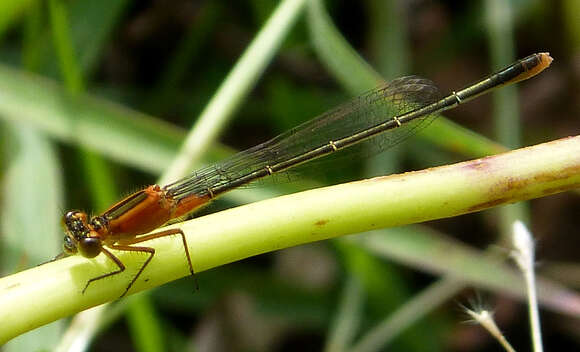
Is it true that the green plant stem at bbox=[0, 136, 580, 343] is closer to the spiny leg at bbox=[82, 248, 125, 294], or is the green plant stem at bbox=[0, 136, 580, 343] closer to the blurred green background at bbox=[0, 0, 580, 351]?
the spiny leg at bbox=[82, 248, 125, 294]

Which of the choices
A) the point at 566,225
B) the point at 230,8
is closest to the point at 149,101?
the point at 230,8

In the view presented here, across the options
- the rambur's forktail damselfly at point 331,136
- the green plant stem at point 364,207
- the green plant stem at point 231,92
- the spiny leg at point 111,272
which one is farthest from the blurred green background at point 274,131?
the green plant stem at point 364,207

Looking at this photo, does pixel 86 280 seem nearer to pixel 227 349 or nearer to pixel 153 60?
pixel 227 349

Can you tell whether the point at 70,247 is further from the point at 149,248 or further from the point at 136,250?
the point at 149,248

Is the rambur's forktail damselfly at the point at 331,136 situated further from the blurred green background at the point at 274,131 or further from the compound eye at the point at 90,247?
the compound eye at the point at 90,247

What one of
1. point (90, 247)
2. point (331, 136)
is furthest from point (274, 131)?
point (90, 247)

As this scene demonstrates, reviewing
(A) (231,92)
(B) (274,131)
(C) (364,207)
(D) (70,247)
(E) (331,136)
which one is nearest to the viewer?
(C) (364,207)

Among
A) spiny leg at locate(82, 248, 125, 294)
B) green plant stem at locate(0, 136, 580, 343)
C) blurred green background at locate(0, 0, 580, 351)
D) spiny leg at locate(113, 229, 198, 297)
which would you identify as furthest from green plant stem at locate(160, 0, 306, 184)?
green plant stem at locate(0, 136, 580, 343)
